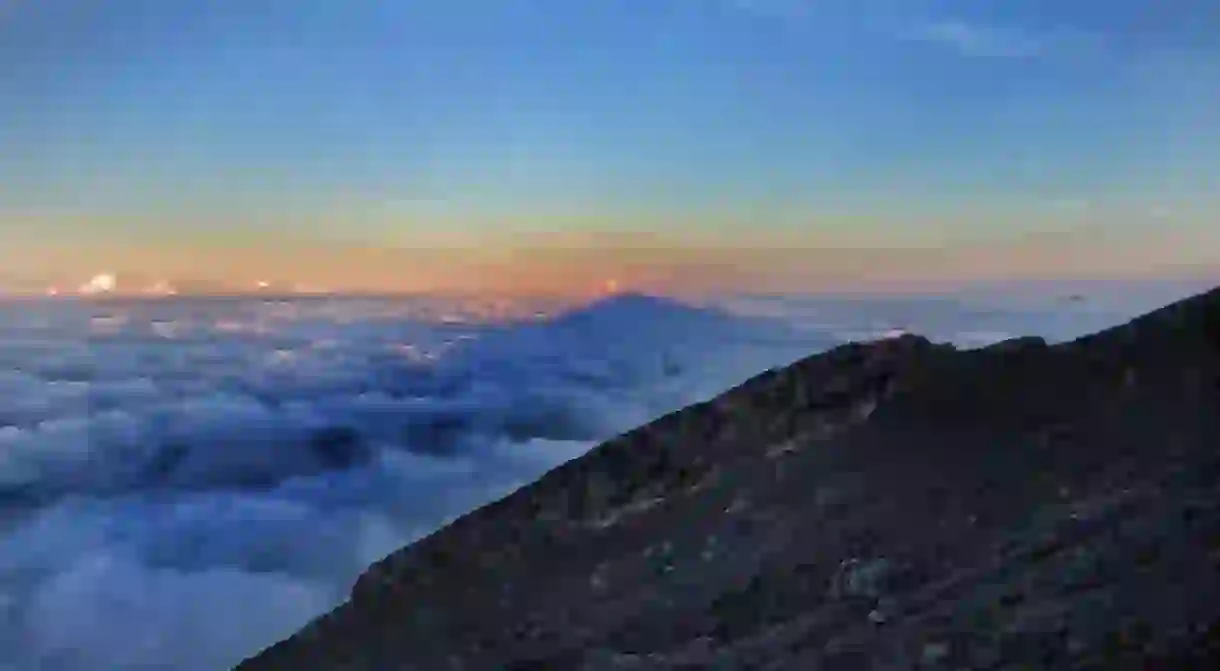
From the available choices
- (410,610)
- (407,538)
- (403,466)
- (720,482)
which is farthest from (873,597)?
(403,466)

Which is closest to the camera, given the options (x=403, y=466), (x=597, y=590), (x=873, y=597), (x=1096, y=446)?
(x=873, y=597)

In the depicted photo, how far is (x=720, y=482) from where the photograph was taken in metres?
23.7

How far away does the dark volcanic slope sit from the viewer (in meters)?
12.3

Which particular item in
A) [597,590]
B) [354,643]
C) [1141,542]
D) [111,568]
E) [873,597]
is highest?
[1141,542]

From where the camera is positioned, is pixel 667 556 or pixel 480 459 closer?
pixel 667 556

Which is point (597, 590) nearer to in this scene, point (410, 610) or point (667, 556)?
point (667, 556)

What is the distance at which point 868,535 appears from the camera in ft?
60.6

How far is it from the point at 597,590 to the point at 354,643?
18.4ft

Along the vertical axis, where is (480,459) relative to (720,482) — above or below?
below

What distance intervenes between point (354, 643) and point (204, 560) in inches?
4760

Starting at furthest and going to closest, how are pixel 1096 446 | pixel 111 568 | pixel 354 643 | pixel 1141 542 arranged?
pixel 111 568 < pixel 354 643 < pixel 1096 446 < pixel 1141 542

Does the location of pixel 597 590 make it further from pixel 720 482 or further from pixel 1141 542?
pixel 1141 542

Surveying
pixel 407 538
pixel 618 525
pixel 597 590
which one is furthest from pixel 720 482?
pixel 407 538

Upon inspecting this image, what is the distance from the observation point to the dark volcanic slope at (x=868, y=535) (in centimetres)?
1228
